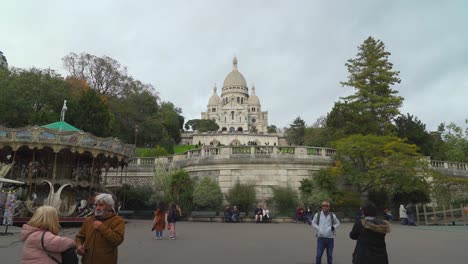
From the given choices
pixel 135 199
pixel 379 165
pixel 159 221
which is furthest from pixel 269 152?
pixel 159 221

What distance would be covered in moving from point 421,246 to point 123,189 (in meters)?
23.3

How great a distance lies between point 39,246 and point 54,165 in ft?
65.7

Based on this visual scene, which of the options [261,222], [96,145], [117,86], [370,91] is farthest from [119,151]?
[117,86]

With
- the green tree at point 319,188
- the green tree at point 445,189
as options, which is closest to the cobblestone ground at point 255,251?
the green tree at point 319,188

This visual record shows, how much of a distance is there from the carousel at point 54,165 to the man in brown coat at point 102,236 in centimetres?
1616

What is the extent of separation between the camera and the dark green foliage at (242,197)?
24750 millimetres

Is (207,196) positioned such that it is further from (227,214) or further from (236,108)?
(236,108)

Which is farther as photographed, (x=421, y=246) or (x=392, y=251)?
(x=421, y=246)

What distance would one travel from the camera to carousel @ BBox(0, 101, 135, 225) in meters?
20.0

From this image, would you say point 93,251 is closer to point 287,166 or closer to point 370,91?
point 287,166

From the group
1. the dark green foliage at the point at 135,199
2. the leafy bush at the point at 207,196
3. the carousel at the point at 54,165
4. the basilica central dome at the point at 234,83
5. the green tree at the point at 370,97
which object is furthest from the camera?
the basilica central dome at the point at 234,83

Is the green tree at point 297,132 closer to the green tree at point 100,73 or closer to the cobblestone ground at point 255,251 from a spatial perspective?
the green tree at point 100,73

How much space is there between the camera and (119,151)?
22891 mm

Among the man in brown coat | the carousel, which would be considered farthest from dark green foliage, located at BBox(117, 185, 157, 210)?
the man in brown coat
